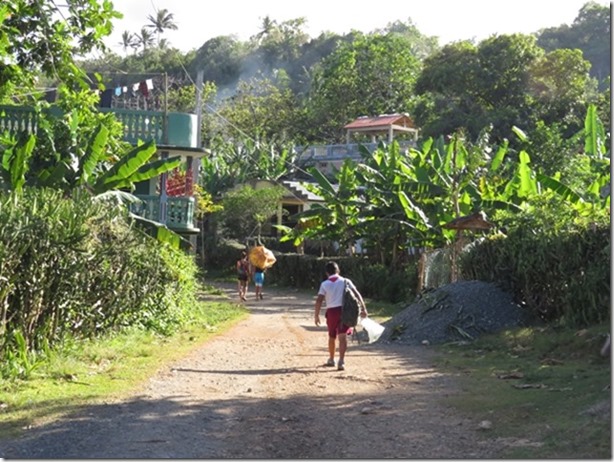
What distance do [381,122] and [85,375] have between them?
46461 mm

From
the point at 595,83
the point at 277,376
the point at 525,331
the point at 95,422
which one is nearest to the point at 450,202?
the point at 525,331

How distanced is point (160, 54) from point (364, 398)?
81.8m

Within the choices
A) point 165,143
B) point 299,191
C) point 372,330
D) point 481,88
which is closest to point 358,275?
point 165,143

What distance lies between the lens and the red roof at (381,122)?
190 ft

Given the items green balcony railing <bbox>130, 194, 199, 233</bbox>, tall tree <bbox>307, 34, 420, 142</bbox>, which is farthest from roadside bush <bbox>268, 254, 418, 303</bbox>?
tall tree <bbox>307, 34, 420, 142</bbox>

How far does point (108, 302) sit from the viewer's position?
52.6ft

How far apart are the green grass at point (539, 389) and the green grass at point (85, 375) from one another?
4077 millimetres

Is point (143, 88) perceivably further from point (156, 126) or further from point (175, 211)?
point (175, 211)

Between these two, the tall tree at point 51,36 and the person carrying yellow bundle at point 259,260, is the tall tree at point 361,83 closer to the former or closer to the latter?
the person carrying yellow bundle at point 259,260

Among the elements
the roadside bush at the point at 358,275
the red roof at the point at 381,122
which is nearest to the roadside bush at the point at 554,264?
the roadside bush at the point at 358,275

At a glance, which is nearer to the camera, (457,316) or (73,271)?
(73,271)

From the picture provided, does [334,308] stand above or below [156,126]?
below

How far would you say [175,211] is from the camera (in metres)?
26.1

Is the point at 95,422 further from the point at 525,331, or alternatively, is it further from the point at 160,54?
the point at 160,54
